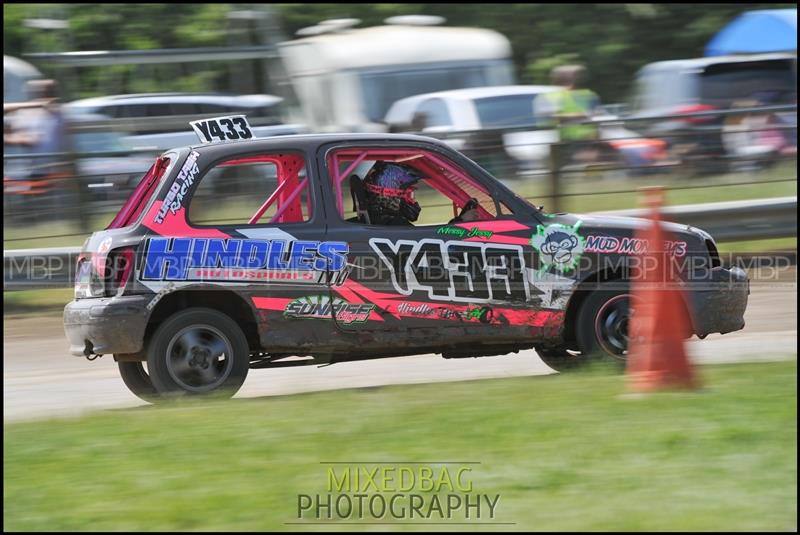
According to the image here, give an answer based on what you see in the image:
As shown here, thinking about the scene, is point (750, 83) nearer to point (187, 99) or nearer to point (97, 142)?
point (187, 99)

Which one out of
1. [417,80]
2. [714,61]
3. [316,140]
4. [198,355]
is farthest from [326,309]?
[714,61]

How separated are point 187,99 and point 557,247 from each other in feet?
45.3

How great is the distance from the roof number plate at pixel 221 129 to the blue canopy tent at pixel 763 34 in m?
13.5

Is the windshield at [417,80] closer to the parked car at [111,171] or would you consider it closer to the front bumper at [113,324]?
the parked car at [111,171]

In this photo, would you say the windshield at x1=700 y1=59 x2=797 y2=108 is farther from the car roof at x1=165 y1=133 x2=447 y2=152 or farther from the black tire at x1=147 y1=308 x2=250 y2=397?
the black tire at x1=147 y1=308 x2=250 y2=397

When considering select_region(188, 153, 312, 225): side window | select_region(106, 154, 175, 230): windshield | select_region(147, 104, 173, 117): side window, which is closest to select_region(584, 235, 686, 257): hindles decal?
select_region(188, 153, 312, 225): side window

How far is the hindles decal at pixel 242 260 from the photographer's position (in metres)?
7.16

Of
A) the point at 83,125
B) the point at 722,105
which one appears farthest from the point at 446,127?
the point at 83,125

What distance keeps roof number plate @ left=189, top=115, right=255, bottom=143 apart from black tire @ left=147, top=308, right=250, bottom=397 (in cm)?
117

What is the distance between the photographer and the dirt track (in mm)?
8039

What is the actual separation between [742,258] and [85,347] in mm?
8033

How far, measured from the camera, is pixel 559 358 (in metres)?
8.20

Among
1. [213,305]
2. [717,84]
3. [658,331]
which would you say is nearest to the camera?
[658,331]

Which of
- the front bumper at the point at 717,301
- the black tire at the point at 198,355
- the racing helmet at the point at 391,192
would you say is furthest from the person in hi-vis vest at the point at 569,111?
the black tire at the point at 198,355
